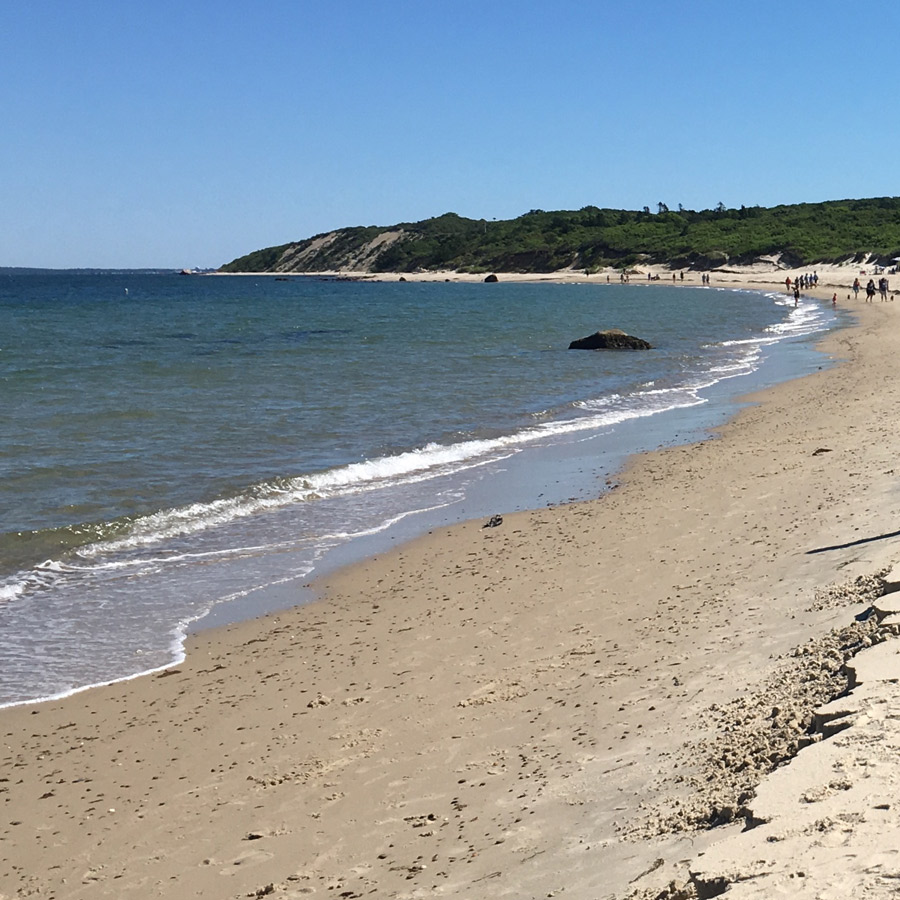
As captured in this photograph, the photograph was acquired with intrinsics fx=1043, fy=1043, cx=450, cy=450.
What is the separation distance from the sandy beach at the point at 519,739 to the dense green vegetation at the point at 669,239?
90.0 m

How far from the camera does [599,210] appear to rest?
193m

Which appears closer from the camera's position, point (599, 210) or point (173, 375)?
point (173, 375)

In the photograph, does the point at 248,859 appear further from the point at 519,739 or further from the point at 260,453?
the point at 260,453

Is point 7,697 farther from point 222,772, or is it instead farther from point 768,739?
point 768,739

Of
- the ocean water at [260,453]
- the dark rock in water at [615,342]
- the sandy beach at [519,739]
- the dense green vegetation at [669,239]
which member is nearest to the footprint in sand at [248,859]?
the sandy beach at [519,739]

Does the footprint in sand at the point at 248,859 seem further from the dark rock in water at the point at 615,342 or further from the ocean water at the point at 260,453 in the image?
the dark rock in water at the point at 615,342

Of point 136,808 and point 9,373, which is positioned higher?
point 9,373

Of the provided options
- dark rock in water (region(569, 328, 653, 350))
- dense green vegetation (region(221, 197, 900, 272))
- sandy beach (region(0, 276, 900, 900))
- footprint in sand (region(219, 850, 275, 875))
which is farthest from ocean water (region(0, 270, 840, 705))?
dense green vegetation (region(221, 197, 900, 272))

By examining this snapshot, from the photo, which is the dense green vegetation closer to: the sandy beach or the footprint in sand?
the sandy beach

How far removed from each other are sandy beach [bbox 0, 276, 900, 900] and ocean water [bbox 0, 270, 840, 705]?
1318 mm

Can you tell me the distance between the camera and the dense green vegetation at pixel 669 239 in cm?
11144

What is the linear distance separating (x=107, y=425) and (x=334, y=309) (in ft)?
193

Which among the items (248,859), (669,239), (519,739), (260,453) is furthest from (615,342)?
(669,239)

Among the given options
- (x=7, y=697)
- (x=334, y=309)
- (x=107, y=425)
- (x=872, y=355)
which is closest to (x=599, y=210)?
(x=334, y=309)
